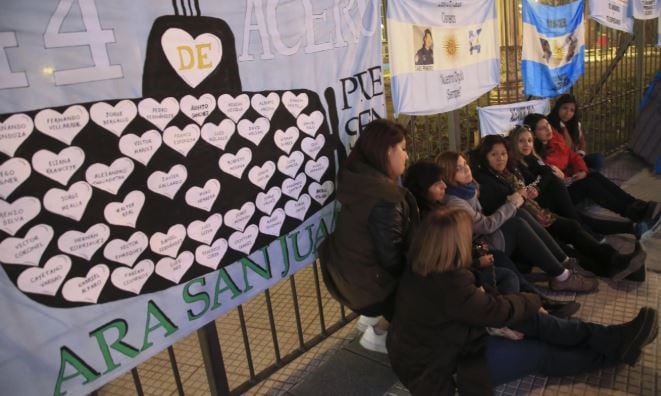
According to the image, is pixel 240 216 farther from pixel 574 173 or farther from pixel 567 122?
pixel 567 122

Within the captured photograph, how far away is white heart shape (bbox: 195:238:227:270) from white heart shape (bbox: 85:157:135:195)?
0.52 meters

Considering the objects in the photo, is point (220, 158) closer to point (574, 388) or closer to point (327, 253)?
point (327, 253)

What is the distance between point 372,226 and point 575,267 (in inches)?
82.6

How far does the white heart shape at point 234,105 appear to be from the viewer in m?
2.32

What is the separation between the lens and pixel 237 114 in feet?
7.89

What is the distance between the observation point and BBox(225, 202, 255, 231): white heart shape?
8.01ft

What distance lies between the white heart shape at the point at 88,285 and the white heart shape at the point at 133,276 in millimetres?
47

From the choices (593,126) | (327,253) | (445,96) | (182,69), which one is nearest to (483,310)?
(327,253)

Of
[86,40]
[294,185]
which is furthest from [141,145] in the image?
[294,185]

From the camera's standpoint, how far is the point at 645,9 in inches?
254

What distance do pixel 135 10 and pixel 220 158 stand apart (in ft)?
2.47

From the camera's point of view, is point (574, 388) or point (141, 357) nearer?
point (141, 357)

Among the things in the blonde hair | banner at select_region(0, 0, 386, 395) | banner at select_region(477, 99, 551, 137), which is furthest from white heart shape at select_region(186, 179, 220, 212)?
Answer: banner at select_region(477, 99, 551, 137)

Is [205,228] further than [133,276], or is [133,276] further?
Answer: [205,228]
